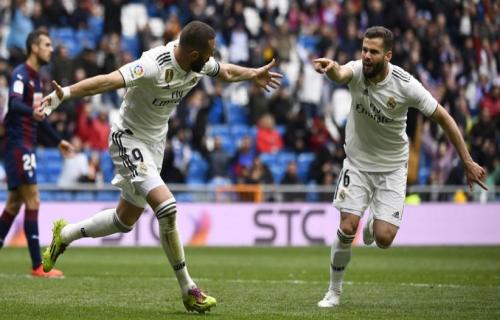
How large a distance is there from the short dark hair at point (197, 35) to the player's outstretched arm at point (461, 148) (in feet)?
8.03

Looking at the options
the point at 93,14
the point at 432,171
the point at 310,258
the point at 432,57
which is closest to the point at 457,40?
the point at 432,57

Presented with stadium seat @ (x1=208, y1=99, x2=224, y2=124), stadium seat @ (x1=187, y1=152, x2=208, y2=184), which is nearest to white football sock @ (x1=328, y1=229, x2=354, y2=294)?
stadium seat @ (x1=187, y1=152, x2=208, y2=184)

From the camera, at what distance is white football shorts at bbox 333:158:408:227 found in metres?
10.7

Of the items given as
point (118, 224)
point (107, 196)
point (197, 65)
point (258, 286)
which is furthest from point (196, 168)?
point (197, 65)

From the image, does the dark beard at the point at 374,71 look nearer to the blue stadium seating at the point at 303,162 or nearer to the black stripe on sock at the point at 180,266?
the black stripe on sock at the point at 180,266

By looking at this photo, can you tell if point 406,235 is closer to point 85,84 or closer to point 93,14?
point 93,14

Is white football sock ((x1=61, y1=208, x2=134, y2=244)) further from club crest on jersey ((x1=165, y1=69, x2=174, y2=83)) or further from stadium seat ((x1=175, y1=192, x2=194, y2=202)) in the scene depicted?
stadium seat ((x1=175, y1=192, x2=194, y2=202))

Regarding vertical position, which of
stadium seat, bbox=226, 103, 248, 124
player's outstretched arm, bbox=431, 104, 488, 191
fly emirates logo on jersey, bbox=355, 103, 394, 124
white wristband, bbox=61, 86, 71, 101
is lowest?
stadium seat, bbox=226, 103, 248, 124

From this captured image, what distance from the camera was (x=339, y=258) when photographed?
419 inches

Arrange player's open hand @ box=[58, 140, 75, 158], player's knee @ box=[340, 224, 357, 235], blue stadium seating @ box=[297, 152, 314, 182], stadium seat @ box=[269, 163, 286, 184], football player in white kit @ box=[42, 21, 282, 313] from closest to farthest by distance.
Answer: football player in white kit @ box=[42, 21, 282, 313], player's knee @ box=[340, 224, 357, 235], player's open hand @ box=[58, 140, 75, 158], stadium seat @ box=[269, 163, 286, 184], blue stadium seating @ box=[297, 152, 314, 182]

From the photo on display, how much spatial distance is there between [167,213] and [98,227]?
146 cm

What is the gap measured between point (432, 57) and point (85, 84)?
2006cm

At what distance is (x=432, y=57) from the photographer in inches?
1109

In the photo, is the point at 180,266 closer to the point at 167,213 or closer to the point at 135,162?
the point at 167,213
